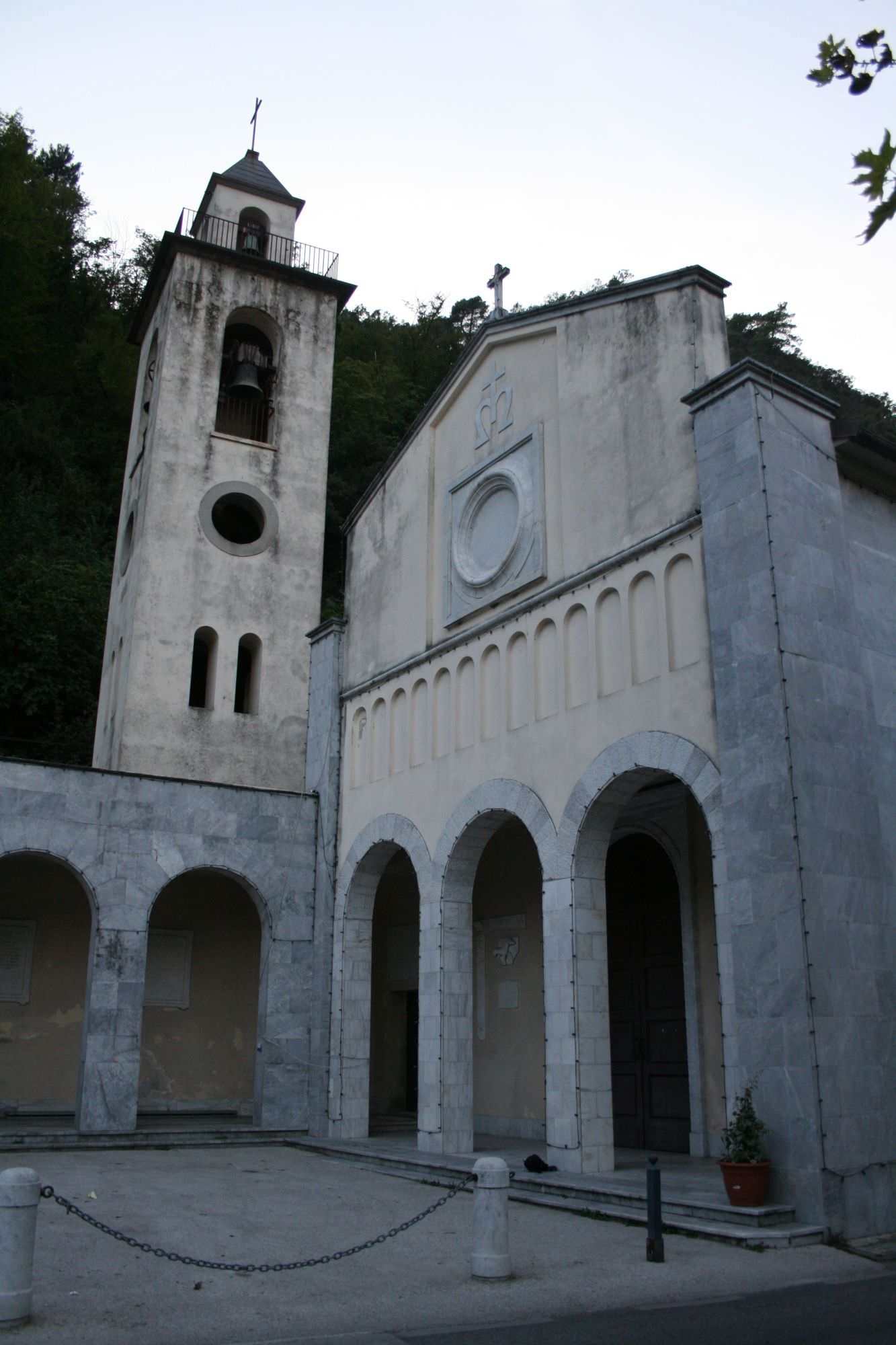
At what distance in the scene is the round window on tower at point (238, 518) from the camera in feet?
74.7

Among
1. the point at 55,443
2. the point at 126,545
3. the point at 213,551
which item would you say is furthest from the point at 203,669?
the point at 55,443

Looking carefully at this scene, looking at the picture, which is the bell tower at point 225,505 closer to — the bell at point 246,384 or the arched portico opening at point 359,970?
the bell at point 246,384

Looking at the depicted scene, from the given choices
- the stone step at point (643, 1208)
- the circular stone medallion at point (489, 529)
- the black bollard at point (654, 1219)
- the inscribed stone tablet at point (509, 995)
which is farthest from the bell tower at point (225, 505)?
the black bollard at point (654, 1219)

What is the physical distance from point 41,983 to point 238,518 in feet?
35.9

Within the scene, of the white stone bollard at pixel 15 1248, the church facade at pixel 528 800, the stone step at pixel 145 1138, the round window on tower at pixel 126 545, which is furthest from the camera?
the round window on tower at pixel 126 545

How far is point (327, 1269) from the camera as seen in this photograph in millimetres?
7652

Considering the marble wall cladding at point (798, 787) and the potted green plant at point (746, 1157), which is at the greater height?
the marble wall cladding at point (798, 787)

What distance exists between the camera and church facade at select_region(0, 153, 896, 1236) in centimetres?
976

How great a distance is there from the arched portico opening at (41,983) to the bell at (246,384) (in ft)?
36.6

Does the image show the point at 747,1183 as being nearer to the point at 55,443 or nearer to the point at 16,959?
the point at 16,959

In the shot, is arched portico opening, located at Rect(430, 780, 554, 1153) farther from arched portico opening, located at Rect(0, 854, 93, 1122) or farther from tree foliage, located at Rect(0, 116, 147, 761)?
tree foliage, located at Rect(0, 116, 147, 761)

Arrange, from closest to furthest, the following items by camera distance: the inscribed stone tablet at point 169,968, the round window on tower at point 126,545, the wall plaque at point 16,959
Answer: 1. the wall plaque at point 16,959
2. the inscribed stone tablet at point 169,968
3. the round window on tower at point 126,545

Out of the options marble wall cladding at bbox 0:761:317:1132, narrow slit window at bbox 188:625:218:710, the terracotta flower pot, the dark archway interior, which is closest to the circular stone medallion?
marble wall cladding at bbox 0:761:317:1132

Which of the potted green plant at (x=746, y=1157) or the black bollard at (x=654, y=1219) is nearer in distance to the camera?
the black bollard at (x=654, y=1219)
